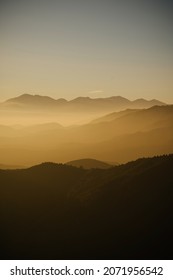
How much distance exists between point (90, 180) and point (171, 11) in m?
6.77

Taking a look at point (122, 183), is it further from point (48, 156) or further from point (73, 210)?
point (48, 156)

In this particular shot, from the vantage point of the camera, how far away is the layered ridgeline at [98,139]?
11891 millimetres

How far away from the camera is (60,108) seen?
1218cm

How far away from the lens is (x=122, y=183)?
39.6 feet

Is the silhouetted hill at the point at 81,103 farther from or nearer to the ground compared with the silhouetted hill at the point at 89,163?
farther from the ground

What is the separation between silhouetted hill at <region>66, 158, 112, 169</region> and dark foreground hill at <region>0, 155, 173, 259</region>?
0.20 m

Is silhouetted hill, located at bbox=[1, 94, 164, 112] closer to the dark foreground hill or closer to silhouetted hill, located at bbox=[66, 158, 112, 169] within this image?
silhouetted hill, located at bbox=[66, 158, 112, 169]

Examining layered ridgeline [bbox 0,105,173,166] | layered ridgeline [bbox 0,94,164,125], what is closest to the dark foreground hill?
layered ridgeline [bbox 0,105,173,166]

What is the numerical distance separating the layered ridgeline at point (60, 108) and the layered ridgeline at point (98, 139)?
28cm

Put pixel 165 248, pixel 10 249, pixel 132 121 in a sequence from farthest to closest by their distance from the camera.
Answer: pixel 132 121 → pixel 10 249 → pixel 165 248

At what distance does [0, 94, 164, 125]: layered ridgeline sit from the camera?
11.7 metres

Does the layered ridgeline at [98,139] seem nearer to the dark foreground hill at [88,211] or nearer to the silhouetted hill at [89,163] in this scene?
the silhouetted hill at [89,163]

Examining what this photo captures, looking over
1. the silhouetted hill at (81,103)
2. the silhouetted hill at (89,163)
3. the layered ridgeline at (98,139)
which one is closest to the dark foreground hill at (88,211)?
the silhouetted hill at (89,163)
